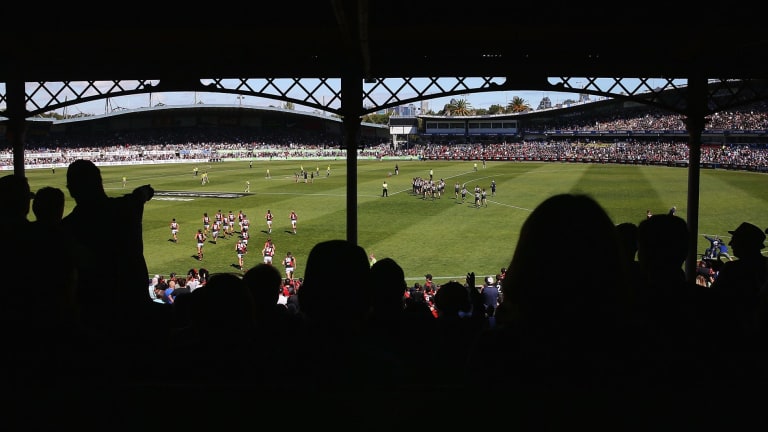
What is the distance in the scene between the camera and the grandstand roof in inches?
340

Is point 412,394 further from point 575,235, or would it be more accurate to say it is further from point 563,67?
point 563,67

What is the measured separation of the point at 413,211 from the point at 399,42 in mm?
27168

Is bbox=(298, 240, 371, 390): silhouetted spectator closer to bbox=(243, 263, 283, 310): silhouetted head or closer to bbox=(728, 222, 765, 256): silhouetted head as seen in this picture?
bbox=(243, 263, 283, 310): silhouetted head

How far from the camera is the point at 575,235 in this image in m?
2.03

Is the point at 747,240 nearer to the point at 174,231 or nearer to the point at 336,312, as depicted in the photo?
the point at 336,312

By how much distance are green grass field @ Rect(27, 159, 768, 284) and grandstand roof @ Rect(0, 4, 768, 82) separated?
19.5 ft

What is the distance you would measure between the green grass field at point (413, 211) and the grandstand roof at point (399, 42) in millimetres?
5954

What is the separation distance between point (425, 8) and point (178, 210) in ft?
107

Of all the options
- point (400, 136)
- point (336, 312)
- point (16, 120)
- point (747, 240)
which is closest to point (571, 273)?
point (336, 312)

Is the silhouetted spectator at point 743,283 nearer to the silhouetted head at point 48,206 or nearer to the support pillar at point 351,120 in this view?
the silhouetted head at point 48,206

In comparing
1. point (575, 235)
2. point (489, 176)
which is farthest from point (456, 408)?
point (489, 176)

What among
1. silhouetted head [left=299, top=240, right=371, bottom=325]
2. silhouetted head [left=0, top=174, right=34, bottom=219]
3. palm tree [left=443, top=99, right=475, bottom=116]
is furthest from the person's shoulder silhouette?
palm tree [left=443, top=99, right=475, bottom=116]

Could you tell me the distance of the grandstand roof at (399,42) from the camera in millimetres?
8625

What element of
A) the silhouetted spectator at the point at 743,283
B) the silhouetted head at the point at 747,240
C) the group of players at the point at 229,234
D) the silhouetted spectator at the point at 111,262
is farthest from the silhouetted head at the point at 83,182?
the group of players at the point at 229,234
